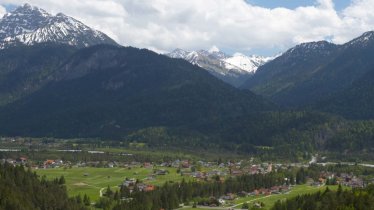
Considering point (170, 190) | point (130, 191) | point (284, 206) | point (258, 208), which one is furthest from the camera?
point (130, 191)

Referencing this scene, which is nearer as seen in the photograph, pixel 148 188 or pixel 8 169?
pixel 8 169

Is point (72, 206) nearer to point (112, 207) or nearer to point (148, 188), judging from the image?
point (112, 207)

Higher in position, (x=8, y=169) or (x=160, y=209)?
(x=8, y=169)

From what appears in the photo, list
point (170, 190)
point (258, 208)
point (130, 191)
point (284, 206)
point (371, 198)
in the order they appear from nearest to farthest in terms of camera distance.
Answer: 1. point (371, 198)
2. point (284, 206)
3. point (258, 208)
4. point (170, 190)
5. point (130, 191)

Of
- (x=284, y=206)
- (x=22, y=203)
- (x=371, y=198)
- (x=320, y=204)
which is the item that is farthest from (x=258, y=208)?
(x=22, y=203)

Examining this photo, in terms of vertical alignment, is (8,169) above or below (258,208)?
above

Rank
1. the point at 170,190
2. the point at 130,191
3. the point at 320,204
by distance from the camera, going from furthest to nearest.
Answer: the point at 130,191, the point at 170,190, the point at 320,204

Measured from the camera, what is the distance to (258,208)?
540ft

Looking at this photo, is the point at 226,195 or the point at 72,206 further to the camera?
the point at 226,195

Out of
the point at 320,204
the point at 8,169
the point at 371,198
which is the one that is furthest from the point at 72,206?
the point at 371,198

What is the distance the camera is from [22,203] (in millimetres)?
140000

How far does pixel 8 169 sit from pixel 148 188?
165 feet

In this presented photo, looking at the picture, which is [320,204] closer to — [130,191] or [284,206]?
[284,206]

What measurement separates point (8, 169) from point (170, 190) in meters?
48.9
